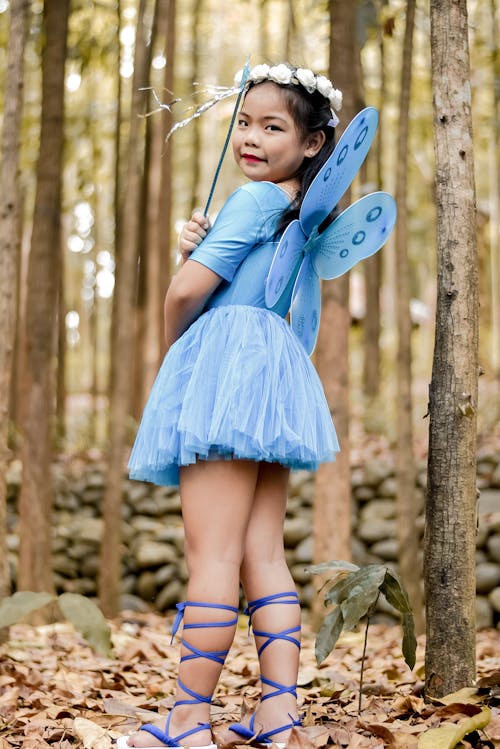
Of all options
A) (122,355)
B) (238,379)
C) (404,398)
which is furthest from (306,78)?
(122,355)

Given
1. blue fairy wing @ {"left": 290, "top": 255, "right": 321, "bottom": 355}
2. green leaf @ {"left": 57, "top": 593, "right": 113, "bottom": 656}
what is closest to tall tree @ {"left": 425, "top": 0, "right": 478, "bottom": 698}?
blue fairy wing @ {"left": 290, "top": 255, "right": 321, "bottom": 355}

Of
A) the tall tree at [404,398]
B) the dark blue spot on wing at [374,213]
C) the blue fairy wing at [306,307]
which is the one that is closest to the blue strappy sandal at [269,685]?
the blue fairy wing at [306,307]

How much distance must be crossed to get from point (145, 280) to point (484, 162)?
9.26m

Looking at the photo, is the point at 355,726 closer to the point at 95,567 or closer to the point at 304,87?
the point at 304,87

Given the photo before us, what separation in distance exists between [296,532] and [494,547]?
1.58 meters

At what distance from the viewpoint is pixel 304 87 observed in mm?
2207

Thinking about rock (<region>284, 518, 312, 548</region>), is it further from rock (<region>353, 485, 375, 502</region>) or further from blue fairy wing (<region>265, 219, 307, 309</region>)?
blue fairy wing (<region>265, 219, 307, 309</region>)

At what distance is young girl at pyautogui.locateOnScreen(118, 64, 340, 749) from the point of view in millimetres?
2002

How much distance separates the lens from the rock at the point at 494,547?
5.77 metres

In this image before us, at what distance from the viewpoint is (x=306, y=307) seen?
7.91 ft

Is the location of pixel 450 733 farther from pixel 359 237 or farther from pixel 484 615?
pixel 484 615

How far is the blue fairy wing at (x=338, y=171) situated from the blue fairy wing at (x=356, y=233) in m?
0.07

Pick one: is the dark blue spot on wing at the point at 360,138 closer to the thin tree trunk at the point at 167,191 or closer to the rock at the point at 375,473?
the thin tree trunk at the point at 167,191

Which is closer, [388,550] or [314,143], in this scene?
[314,143]
